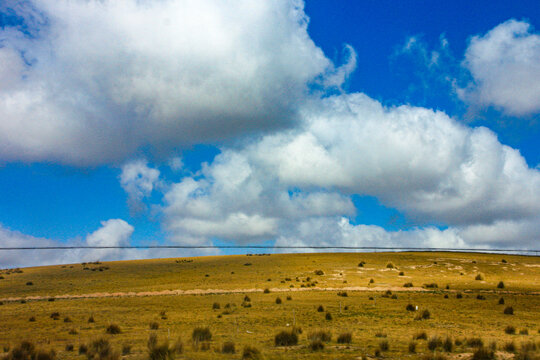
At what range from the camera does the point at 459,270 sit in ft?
204

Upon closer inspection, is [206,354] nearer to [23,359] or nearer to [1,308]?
[23,359]

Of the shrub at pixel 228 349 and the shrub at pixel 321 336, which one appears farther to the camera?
the shrub at pixel 321 336

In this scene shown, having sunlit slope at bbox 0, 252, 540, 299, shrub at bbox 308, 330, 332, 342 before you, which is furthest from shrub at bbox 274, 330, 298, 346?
sunlit slope at bbox 0, 252, 540, 299

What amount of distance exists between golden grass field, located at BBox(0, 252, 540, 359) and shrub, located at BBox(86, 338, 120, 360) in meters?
0.68

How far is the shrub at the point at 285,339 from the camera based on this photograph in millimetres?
20167

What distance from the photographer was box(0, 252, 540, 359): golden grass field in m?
20.8

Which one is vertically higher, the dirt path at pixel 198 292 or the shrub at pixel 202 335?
the shrub at pixel 202 335

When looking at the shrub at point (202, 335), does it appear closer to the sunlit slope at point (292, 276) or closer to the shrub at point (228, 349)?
the shrub at point (228, 349)

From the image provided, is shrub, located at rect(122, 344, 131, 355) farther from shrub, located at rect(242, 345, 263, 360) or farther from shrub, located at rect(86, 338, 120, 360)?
shrub, located at rect(242, 345, 263, 360)

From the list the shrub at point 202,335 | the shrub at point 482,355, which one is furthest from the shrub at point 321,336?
the shrub at point 482,355

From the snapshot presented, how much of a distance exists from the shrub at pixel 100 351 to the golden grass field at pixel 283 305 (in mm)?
677

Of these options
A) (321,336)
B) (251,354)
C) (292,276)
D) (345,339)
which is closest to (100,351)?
(251,354)

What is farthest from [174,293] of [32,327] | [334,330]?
[334,330]

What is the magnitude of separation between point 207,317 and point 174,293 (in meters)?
17.6
